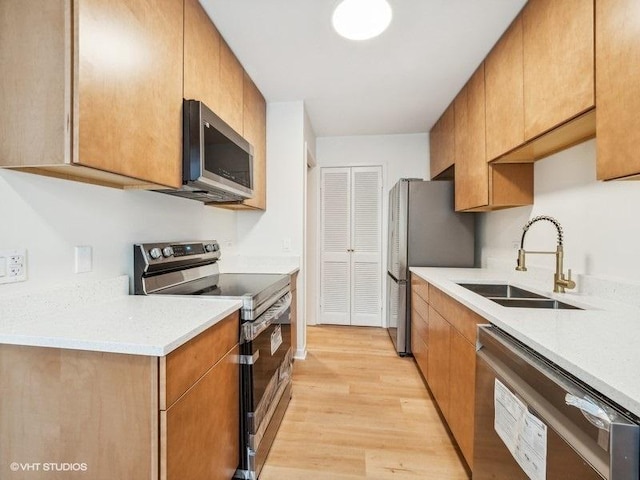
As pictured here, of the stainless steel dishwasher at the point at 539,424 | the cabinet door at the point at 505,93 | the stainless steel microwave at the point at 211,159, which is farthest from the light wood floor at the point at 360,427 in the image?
the cabinet door at the point at 505,93

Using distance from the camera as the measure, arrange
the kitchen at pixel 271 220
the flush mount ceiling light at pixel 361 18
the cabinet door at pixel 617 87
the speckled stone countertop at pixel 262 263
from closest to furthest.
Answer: the cabinet door at pixel 617 87 < the kitchen at pixel 271 220 < the flush mount ceiling light at pixel 361 18 < the speckled stone countertop at pixel 262 263

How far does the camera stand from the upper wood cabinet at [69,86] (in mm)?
874

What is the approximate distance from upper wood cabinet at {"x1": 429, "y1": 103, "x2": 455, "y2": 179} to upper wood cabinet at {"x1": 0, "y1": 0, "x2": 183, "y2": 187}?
247 centimetres

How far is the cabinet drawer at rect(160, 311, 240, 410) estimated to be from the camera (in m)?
0.82

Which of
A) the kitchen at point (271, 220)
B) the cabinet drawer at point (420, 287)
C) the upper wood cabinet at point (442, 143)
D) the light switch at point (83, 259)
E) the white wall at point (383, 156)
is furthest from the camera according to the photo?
the white wall at point (383, 156)

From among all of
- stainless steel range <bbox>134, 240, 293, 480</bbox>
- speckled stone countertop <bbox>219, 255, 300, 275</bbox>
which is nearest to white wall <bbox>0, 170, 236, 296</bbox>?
stainless steel range <bbox>134, 240, 293, 480</bbox>

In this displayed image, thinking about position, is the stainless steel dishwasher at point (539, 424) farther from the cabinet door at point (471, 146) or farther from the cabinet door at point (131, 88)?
the cabinet door at point (131, 88)

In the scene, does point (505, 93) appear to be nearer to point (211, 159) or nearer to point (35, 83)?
point (211, 159)

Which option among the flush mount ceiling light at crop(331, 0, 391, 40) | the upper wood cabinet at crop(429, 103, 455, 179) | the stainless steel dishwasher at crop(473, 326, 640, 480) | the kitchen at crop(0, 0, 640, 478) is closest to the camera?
the stainless steel dishwasher at crop(473, 326, 640, 480)

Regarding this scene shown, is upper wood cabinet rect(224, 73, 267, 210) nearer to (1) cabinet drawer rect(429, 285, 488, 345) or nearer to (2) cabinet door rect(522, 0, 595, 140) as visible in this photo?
(1) cabinet drawer rect(429, 285, 488, 345)

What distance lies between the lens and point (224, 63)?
1825 millimetres

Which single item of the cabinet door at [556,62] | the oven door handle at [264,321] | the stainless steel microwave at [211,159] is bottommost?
the oven door handle at [264,321]

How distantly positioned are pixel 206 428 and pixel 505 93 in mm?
2208

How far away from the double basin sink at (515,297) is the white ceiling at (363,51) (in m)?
1.51
